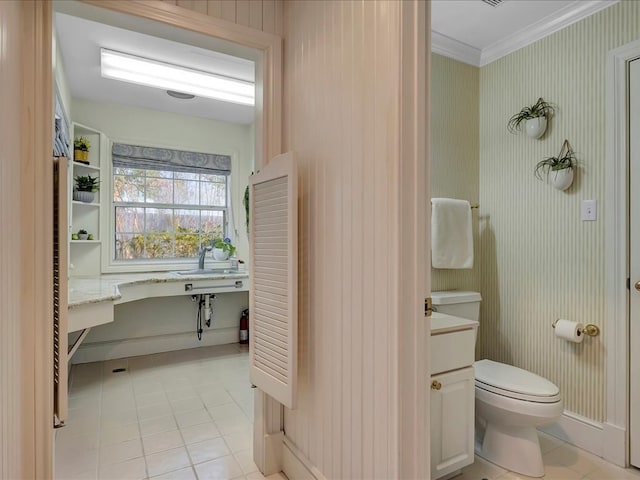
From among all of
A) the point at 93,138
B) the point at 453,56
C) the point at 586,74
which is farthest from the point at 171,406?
the point at 586,74

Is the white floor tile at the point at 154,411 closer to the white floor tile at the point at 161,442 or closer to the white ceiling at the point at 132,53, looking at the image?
the white floor tile at the point at 161,442

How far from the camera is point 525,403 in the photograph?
1.75 meters

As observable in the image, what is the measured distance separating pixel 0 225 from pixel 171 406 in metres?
1.97

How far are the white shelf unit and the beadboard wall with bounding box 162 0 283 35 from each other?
219cm

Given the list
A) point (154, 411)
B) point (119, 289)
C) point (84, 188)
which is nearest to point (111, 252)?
point (84, 188)

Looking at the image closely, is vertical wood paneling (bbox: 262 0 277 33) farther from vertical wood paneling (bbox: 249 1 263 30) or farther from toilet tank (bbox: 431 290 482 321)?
toilet tank (bbox: 431 290 482 321)

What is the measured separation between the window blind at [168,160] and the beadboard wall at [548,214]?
2.71 metres

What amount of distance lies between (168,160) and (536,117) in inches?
129

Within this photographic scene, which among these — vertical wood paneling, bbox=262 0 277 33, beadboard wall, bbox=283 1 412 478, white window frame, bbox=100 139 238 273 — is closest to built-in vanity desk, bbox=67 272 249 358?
white window frame, bbox=100 139 238 273

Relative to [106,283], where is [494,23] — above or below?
above

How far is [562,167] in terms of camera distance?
2.15 m

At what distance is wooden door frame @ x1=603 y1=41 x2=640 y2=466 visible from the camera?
190 centimetres

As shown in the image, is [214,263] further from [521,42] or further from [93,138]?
[521,42]

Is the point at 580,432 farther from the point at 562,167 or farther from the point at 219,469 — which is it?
the point at 219,469
